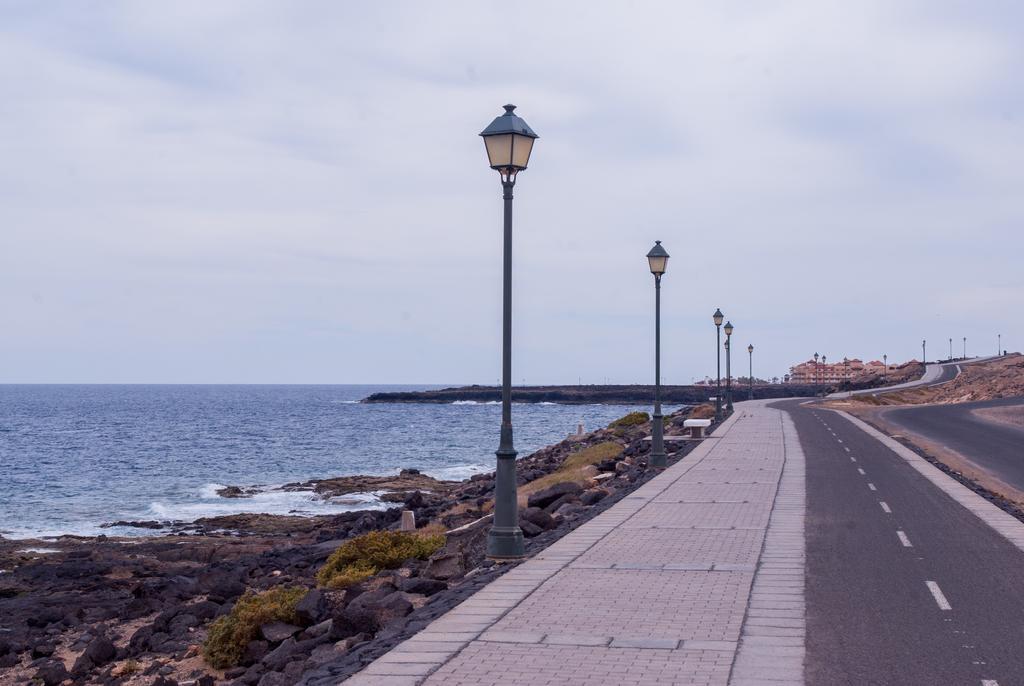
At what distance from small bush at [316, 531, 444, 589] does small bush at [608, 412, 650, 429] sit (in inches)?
1340

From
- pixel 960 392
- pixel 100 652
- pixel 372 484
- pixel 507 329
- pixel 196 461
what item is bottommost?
pixel 196 461

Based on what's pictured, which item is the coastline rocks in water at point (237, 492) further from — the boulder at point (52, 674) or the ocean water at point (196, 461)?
the boulder at point (52, 674)

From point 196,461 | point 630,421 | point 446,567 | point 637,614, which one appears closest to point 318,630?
point 446,567

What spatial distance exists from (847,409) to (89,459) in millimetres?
50064

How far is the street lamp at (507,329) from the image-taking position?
12.6 m

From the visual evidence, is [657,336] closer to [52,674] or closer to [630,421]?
[52,674]

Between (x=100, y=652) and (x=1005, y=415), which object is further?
(x=1005, y=415)

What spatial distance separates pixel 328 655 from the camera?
921cm

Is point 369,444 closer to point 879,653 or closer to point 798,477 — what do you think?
point 798,477

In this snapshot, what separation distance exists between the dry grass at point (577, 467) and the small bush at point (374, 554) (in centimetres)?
869

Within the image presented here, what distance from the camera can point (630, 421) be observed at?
5122 cm

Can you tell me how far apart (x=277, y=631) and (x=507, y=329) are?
4.45m

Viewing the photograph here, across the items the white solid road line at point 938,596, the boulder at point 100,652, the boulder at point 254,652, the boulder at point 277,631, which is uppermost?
the white solid road line at point 938,596

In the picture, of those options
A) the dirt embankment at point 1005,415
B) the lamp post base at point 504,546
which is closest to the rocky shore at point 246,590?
→ the lamp post base at point 504,546
